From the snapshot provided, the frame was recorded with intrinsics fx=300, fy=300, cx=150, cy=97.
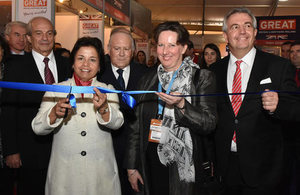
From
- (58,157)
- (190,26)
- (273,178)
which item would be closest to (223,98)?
(273,178)

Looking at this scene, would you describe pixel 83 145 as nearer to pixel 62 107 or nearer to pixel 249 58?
pixel 62 107

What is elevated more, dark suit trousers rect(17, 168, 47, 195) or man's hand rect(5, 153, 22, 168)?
man's hand rect(5, 153, 22, 168)

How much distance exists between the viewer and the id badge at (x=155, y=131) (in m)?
2.49

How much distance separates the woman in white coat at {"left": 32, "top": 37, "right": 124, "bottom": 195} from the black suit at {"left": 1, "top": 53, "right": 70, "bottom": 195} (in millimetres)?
555

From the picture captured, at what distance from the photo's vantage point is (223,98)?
8.80 ft

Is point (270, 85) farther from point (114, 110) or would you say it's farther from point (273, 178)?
point (114, 110)

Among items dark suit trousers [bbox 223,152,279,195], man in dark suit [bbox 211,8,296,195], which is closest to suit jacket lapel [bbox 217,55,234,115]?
man in dark suit [bbox 211,8,296,195]

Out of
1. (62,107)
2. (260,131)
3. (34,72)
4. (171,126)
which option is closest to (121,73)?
(34,72)

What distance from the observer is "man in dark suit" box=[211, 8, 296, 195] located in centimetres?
255

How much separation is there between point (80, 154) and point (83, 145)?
0.08 metres

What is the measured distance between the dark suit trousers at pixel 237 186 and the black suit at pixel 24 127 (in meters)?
1.76

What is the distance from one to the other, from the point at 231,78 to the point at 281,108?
0.57 meters

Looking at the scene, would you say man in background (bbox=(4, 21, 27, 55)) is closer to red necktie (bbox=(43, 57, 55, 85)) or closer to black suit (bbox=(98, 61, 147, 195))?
red necktie (bbox=(43, 57, 55, 85))

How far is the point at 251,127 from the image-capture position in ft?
8.39
